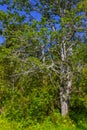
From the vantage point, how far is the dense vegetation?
15.4 m

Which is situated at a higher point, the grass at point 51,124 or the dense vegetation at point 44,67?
the dense vegetation at point 44,67

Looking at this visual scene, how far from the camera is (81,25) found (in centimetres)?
1589

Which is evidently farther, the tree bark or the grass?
the tree bark

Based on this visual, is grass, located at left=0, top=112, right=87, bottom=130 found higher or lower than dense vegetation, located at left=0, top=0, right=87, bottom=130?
lower

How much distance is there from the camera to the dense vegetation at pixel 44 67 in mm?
15383

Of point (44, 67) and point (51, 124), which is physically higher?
point (44, 67)

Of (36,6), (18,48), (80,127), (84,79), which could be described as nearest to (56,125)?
(80,127)

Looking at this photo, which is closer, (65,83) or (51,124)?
(51,124)

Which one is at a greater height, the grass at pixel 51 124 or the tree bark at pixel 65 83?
the tree bark at pixel 65 83

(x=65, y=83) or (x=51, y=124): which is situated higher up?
(x=65, y=83)

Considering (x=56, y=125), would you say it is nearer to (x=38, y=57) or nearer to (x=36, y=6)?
(x=38, y=57)

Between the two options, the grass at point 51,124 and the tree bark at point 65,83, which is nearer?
the grass at point 51,124

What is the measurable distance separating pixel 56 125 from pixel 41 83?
10.5 feet

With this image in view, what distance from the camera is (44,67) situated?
16047mm
